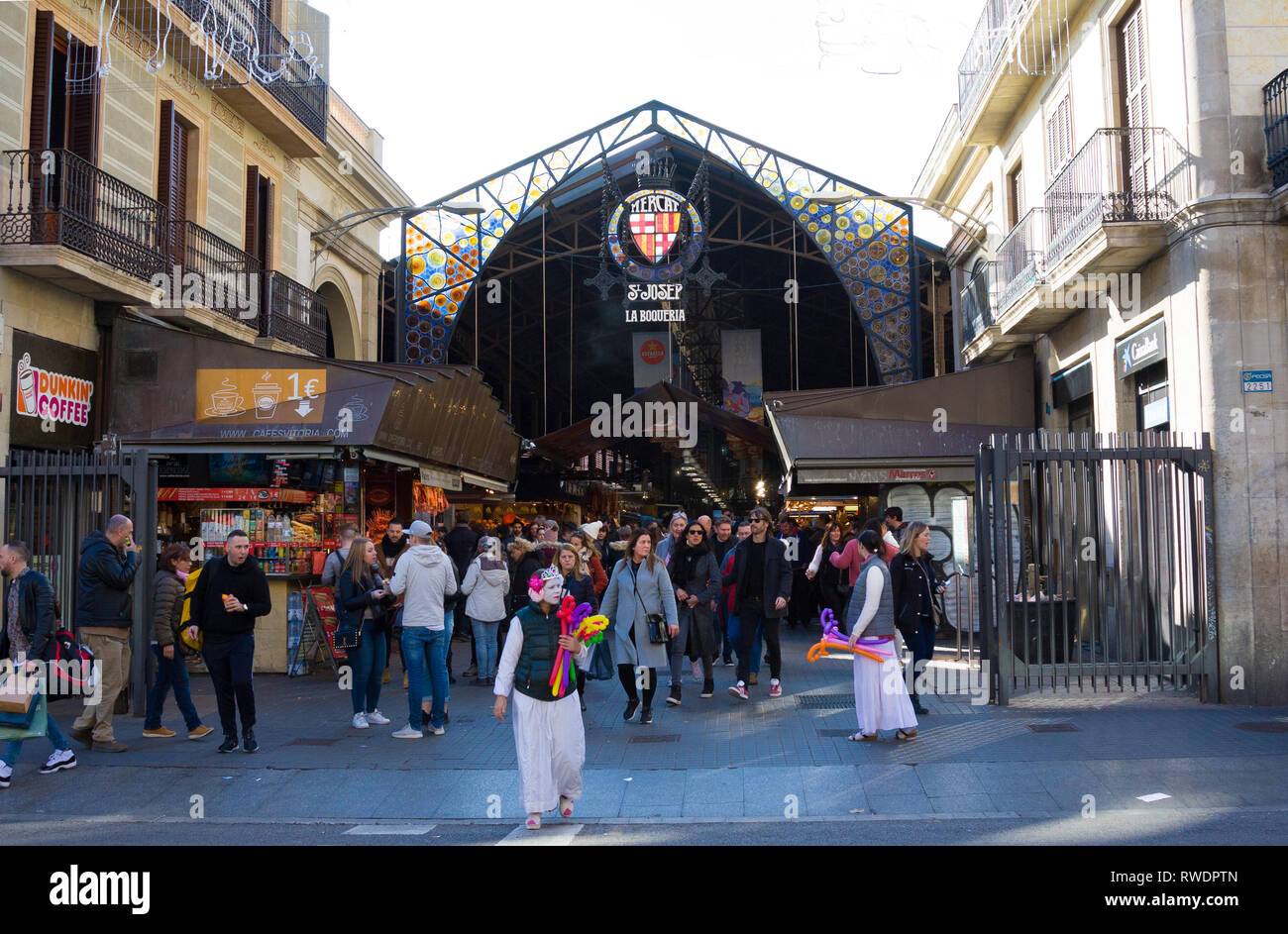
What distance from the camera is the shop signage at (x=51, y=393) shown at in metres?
12.4

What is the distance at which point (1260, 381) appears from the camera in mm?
10422

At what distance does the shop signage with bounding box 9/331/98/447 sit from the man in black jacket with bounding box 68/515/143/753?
4452mm

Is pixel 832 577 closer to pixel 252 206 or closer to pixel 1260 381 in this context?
pixel 1260 381

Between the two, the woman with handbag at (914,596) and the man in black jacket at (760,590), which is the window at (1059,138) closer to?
the man in black jacket at (760,590)

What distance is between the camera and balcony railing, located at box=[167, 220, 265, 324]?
15211mm

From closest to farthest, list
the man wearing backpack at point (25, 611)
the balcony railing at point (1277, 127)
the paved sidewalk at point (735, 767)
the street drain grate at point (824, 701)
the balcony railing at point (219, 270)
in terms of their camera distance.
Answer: the paved sidewalk at point (735, 767) → the man wearing backpack at point (25, 611) → the balcony railing at point (1277, 127) → the street drain grate at point (824, 701) → the balcony railing at point (219, 270)

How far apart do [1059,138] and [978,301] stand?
3718 mm

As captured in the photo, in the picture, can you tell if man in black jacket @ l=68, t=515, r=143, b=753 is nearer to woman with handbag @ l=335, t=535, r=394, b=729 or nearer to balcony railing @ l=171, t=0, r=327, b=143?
woman with handbag @ l=335, t=535, r=394, b=729

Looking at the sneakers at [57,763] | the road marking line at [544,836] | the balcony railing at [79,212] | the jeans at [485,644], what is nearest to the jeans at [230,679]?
the sneakers at [57,763]

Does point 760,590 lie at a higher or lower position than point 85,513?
lower

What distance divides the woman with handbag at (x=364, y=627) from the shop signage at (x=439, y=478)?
6423 millimetres

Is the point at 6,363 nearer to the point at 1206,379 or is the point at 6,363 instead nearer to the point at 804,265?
the point at 1206,379

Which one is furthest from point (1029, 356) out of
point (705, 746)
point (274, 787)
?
point (274, 787)

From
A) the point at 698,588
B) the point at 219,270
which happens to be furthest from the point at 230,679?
the point at 219,270
